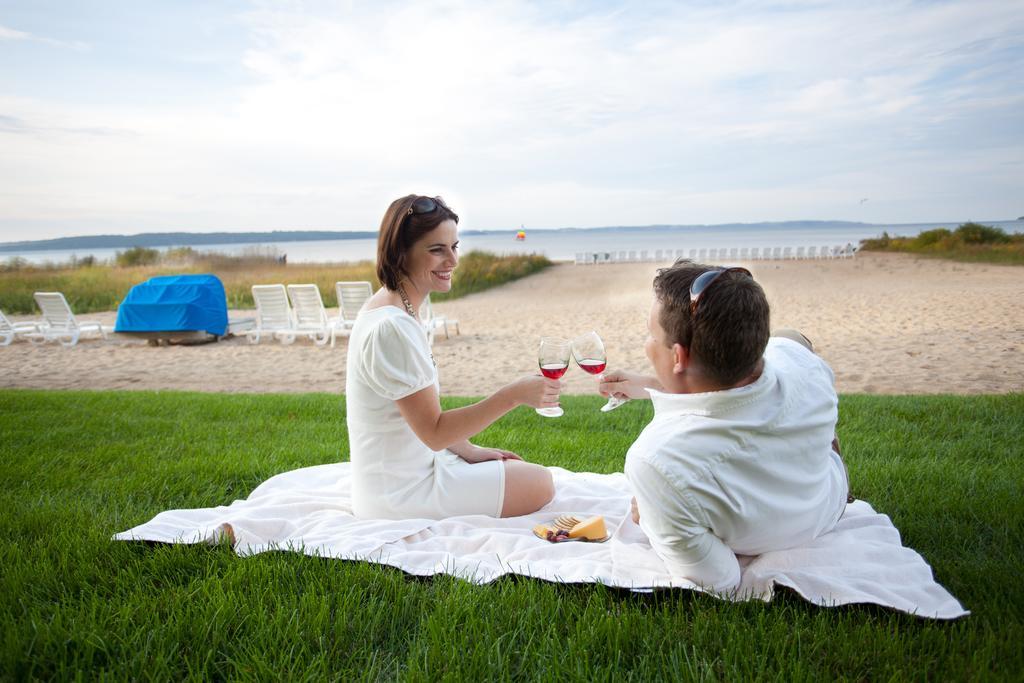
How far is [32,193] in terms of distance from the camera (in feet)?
59.6

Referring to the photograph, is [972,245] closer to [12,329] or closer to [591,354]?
[591,354]

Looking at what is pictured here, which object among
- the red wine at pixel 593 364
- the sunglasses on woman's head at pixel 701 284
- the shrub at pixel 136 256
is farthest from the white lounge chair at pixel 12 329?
the sunglasses on woman's head at pixel 701 284

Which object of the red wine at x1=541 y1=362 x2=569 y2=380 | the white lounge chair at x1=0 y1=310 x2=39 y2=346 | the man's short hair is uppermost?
the man's short hair

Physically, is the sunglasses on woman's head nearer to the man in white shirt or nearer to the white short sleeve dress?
the man in white shirt

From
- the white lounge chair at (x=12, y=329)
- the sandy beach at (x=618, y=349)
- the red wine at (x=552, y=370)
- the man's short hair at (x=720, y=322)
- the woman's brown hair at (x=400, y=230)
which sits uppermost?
the woman's brown hair at (x=400, y=230)

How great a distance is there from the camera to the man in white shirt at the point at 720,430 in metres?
1.94

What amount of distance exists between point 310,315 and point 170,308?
285cm

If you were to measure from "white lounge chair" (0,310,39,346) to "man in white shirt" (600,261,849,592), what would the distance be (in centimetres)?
1632

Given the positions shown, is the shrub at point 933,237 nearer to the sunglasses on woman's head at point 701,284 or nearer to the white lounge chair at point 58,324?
the sunglasses on woman's head at point 701,284

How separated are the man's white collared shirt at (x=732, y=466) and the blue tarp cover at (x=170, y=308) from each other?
1347 centimetres

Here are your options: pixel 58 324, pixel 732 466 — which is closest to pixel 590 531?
pixel 732 466

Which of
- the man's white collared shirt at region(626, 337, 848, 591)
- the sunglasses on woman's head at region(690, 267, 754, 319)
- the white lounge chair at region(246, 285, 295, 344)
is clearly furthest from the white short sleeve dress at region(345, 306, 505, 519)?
the white lounge chair at region(246, 285, 295, 344)

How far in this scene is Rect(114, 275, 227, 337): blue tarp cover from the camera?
13406mm

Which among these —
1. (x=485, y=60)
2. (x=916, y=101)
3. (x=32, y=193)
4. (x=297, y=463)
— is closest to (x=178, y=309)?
(x=32, y=193)
